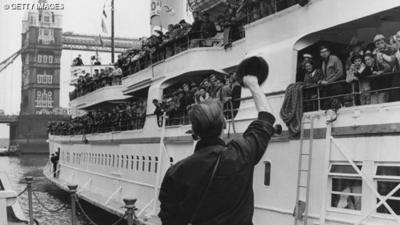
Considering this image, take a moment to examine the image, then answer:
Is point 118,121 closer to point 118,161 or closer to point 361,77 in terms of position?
point 118,161

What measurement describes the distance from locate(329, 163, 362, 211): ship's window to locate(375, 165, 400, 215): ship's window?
0.35 metres

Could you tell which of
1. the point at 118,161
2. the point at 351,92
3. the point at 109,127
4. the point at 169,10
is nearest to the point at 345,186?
the point at 351,92

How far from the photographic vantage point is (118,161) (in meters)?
21.3

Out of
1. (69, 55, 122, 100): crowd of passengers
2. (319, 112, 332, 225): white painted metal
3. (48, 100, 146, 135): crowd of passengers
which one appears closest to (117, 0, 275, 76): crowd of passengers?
(48, 100, 146, 135): crowd of passengers

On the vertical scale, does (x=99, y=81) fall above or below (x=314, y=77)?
above

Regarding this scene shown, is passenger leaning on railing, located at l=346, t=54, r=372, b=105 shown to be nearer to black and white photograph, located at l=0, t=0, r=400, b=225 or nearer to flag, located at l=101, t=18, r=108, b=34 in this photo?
black and white photograph, located at l=0, t=0, r=400, b=225

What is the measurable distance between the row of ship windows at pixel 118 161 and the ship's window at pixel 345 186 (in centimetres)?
787

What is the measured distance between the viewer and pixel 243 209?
3328mm

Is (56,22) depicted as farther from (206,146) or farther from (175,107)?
(206,146)

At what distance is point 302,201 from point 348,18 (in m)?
3.13

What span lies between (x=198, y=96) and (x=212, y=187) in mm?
10622

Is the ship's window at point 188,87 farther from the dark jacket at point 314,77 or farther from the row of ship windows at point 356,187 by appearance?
the row of ship windows at point 356,187

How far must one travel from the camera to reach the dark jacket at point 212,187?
3236 millimetres

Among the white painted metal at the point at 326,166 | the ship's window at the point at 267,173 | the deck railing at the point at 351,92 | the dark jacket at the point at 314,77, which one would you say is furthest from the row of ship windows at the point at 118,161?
the white painted metal at the point at 326,166
